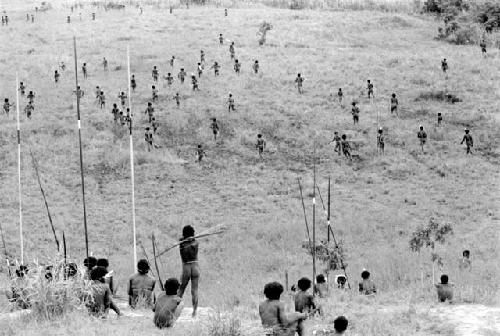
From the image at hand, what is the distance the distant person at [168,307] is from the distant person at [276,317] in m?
1.45

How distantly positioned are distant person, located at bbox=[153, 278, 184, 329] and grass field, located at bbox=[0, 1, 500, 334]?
2.61 metres

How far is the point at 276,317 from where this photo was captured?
1048cm

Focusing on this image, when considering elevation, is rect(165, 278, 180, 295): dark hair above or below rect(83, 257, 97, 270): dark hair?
above

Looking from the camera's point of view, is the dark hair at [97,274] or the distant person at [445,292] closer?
the dark hair at [97,274]

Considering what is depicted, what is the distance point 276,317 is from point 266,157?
29.2 metres

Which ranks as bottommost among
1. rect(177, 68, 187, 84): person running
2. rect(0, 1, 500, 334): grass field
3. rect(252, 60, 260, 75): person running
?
rect(0, 1, 500, 334): grass field

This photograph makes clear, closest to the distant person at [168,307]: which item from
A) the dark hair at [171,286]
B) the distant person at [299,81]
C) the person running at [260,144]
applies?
the dark hair at [171,286]

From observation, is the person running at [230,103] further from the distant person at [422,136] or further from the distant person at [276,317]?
the distant person at [276,317]

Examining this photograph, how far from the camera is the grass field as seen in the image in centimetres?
2541

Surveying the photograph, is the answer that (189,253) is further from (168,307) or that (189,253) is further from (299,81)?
(299,81)

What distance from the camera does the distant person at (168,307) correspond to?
11.0 m

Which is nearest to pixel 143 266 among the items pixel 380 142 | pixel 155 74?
pixel 380 142

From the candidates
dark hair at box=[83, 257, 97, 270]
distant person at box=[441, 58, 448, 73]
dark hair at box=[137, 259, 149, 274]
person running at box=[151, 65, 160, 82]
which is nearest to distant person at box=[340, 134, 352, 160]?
distant person at box=[441, 58, 448, 73]

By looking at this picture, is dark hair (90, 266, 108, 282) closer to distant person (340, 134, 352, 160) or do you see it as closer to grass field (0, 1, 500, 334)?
grass field (0, 1, 500, 334)
